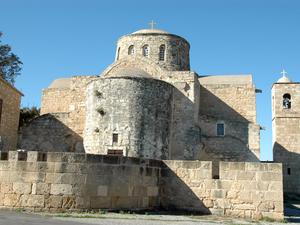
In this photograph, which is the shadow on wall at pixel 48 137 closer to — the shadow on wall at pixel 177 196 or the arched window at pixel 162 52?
the arched window at pixel 162 52

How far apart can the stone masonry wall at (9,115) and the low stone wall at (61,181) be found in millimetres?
10023

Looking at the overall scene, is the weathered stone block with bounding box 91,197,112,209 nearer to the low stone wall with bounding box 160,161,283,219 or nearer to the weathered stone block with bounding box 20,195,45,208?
the weathered stone block with bounding box 20,195,45,208

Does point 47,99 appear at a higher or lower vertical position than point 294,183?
higher

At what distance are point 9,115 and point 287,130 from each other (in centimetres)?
1766

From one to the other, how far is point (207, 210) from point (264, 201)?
137cm

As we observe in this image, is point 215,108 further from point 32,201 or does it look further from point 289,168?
point 32,201

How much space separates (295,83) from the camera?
26.1 meters

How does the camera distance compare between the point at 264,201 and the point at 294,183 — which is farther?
the point at 294,183

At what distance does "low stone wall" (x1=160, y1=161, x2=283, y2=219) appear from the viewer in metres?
8.73

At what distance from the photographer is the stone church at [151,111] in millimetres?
18375

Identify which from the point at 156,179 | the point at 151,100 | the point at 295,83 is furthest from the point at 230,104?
the point at 156,179

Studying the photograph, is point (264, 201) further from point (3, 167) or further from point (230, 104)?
point (230, 104)

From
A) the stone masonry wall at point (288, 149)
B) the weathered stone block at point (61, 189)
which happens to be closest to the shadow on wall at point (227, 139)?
the stone masonry wall at point (288, 149)

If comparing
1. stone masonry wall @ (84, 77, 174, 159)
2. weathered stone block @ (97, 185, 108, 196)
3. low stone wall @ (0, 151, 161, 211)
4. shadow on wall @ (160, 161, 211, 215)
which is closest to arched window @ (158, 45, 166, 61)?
stone masonry wall @ (84, 77, 174, 159)
